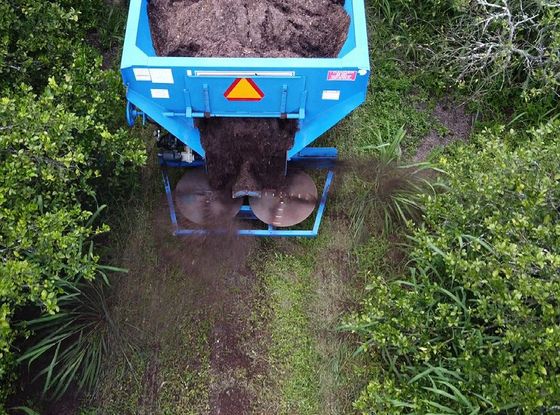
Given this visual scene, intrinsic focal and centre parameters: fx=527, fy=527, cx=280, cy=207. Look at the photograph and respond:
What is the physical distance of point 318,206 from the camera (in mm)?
4059

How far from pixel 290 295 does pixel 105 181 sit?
60.9 inches

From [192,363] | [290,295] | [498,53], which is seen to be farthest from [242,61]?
[498,53]

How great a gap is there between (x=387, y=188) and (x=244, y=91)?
159 cm

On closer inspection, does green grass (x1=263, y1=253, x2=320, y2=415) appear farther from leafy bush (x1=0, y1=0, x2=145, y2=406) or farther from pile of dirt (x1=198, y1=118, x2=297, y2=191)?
leafy bush (x1=0, y1=0, x2=145, y2=406)

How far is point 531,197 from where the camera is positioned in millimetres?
3010

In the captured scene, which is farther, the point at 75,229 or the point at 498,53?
the point at 498,53

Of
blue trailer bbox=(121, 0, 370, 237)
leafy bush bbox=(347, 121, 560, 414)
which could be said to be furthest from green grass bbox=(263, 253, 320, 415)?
blue trailer bbox=(121, 0, 370, 237)

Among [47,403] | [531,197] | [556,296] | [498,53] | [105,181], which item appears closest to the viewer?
[556,296]

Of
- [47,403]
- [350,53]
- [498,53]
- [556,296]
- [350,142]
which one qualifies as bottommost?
[47,403]

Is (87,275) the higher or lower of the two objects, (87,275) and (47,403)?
the higher

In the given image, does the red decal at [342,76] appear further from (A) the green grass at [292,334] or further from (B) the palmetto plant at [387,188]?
(A) the green grass at [292,334]

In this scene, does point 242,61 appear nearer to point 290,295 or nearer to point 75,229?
point 75,229

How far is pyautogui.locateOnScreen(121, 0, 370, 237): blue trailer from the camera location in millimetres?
2809

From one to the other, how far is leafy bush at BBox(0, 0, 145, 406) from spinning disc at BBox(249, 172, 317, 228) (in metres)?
0.92
